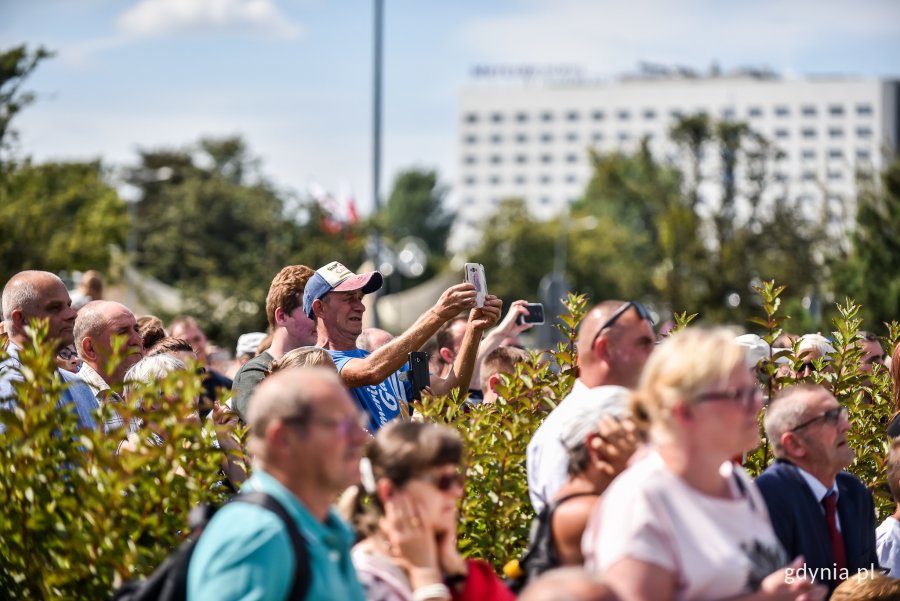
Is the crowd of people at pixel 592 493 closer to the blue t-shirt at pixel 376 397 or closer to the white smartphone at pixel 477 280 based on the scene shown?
the blue t-shirt at pixel 376 397

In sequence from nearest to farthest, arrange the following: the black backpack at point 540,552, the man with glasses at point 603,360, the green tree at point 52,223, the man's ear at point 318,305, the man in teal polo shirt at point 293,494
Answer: the man in teal polo shirt at point 293,494 < the black backpack at point 540,552 < the man with glasses at point 603,360 < the man's ear at point 318,305 < the green tree at point 52,223

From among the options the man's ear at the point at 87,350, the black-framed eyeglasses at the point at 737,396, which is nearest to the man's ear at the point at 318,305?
the man's ear at the point at 87,350

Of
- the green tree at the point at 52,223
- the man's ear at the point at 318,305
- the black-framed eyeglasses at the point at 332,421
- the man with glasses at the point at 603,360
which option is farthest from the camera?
the green tree at the point at 52,223

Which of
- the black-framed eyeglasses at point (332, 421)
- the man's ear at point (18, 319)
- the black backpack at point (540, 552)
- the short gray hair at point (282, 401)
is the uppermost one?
the short gray hair at point (282, 401)

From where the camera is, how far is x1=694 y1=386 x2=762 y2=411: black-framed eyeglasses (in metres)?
3.60

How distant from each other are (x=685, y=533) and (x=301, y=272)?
4.31m

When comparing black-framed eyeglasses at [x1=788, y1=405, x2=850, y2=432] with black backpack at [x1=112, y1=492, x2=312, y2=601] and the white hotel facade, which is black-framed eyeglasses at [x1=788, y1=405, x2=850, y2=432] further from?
the white hotel facade

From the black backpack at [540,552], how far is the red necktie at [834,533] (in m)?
1.38

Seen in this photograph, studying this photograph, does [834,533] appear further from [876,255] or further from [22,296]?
[876,255]

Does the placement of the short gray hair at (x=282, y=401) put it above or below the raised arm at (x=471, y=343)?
above

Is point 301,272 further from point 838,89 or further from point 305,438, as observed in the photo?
point 838,89

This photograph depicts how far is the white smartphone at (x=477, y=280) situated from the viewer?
247 inches

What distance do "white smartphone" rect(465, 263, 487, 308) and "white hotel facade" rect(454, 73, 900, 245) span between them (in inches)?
5664

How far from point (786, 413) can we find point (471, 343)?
1.98 meters
